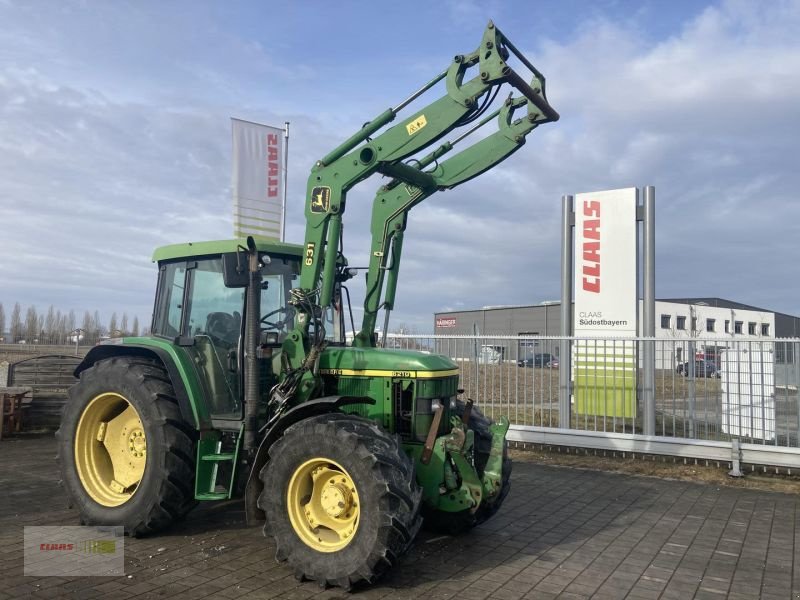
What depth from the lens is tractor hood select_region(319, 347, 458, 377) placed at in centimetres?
555

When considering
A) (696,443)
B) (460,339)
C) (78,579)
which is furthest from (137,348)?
(696,443)

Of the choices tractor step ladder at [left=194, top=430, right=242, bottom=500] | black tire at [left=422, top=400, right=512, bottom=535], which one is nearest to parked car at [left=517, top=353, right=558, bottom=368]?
black tire at [left=422, top=400, right=512, bottom=535]

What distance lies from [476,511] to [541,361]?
519 cm

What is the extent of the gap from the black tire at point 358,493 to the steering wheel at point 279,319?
1281mm

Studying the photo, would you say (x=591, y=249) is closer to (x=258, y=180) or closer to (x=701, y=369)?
(x=701, y=369)

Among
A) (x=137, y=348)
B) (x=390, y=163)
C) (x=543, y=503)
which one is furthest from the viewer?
(x=543, y=503)

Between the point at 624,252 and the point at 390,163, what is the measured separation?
21.3ft

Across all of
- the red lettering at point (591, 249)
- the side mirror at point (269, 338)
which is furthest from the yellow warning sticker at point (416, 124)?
the red lettering at point (591, 249)

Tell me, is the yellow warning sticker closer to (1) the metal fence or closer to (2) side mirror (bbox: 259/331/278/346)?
(2) side mirror (bbox: 259/331/278/346)

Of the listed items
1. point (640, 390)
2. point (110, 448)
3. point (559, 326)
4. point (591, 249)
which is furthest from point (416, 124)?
point (559, 326)

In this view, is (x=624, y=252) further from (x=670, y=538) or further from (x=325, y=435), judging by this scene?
(x=325, y=435)

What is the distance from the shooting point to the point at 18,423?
1102 cm

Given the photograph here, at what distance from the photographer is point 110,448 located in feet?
20.7

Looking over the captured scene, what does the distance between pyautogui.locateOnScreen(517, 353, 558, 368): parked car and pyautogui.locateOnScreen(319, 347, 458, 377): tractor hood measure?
5018 millimetres
